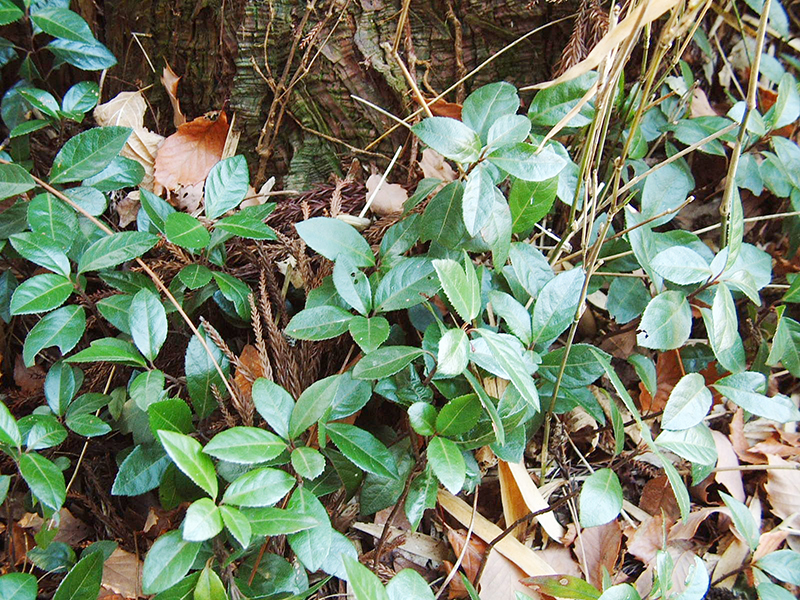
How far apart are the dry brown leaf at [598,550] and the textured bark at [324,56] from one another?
1.03 metres

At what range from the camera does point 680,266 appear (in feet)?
3.57

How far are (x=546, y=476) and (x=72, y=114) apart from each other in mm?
1413

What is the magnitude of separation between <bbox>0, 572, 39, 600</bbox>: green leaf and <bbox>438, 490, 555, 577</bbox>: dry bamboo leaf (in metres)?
0.76

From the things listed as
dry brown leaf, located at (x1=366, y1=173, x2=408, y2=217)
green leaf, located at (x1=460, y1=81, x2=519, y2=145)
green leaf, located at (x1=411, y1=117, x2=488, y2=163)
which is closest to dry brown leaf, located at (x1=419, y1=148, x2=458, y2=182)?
dry brown leaf, located at (x1=366, y1=173, x2=408, y2=217)

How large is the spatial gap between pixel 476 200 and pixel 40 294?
84cm

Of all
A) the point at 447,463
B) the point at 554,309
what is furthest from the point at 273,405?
the point at 554,309

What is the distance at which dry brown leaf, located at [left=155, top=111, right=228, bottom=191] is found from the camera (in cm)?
151

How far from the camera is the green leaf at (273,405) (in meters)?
0.96

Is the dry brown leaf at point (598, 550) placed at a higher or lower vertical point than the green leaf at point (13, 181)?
lower

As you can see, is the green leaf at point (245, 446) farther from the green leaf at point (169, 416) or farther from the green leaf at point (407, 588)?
the green leaf at point (407, 588)

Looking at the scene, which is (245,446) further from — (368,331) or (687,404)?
(687,404)

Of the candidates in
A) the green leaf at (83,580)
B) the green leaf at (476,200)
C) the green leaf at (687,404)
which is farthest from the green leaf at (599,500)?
the green leaf at (83,580)

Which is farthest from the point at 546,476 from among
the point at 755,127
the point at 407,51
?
the point at 407,51

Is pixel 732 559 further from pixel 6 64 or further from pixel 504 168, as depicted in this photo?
pixel 6 64
